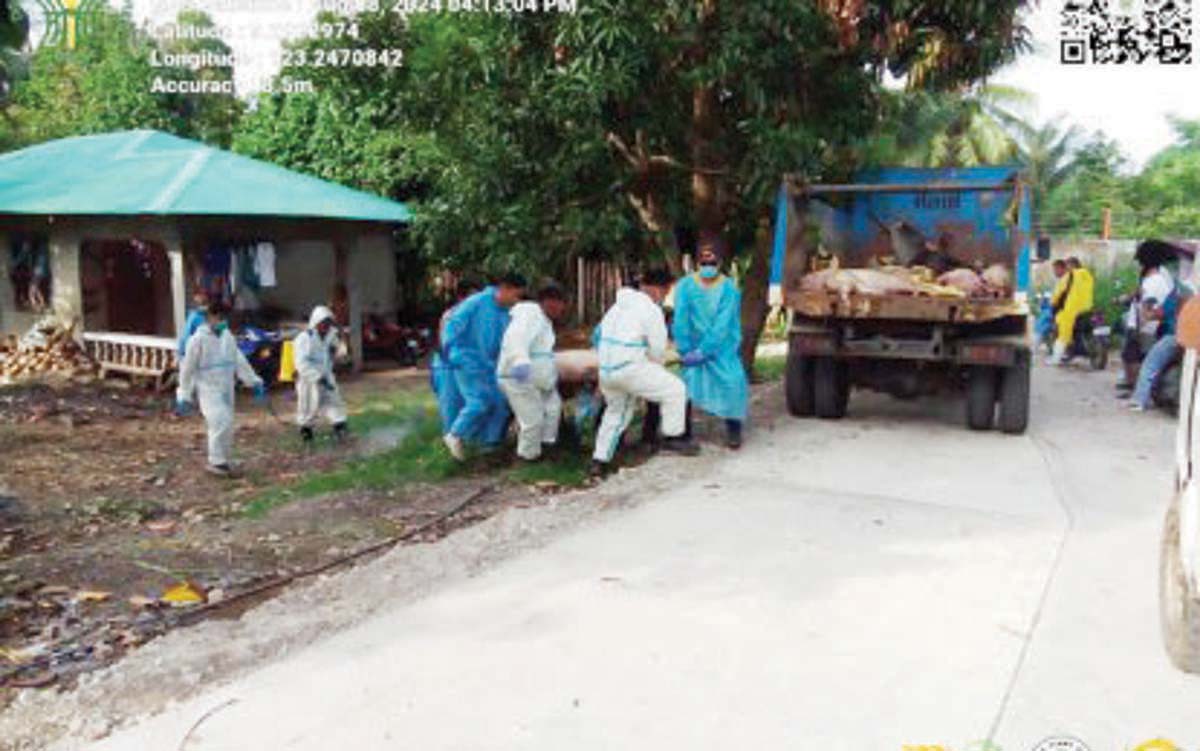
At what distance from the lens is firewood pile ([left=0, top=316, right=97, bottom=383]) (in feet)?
44.8

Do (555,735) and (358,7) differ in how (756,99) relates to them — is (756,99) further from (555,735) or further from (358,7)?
(555,735)

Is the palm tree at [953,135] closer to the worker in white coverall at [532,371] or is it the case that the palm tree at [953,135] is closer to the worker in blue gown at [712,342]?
the worker in blue gown at [712,342]

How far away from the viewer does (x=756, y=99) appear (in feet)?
27.7

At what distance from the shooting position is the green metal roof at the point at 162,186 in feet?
39.7

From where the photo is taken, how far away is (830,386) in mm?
8391

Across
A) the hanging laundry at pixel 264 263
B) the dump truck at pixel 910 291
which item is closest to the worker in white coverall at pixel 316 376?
the dump truck at pixel 910 291

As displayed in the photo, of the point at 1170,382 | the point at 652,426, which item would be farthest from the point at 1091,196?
the point at 652,426

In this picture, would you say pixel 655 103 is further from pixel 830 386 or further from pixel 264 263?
pixel 264 263

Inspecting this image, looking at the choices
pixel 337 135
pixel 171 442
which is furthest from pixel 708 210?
pixel 337 135

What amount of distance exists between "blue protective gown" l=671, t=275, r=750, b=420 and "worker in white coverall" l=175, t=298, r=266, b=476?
3.71m

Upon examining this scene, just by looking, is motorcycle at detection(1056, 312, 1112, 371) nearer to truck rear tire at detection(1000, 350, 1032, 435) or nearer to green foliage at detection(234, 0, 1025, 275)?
green foliage at detection(234, 0, 1025, 275)

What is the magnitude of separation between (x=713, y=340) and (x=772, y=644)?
3713 mm

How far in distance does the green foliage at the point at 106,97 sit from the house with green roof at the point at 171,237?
7.43m

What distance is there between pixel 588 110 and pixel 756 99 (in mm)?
1425
